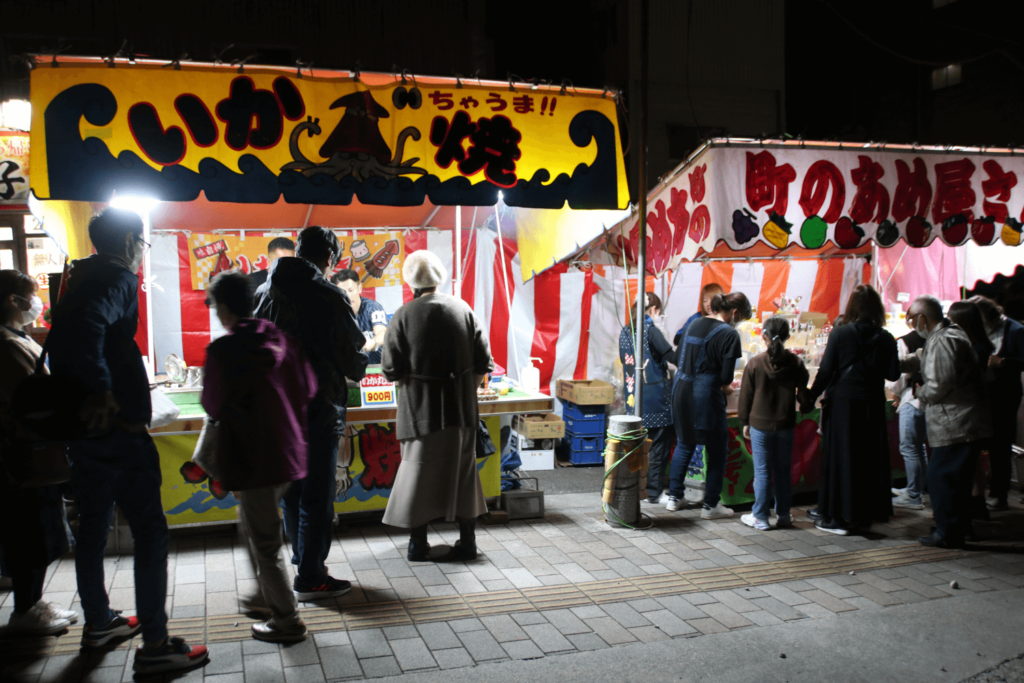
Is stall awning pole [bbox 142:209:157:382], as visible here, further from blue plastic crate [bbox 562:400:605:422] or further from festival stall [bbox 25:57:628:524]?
blue plastic crate [bbox 562:400:605:422]

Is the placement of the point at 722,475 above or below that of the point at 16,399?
below

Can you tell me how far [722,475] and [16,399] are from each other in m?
5.09

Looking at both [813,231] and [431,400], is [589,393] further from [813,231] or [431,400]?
[431,400]

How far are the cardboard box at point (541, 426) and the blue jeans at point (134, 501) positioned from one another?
16.9ft

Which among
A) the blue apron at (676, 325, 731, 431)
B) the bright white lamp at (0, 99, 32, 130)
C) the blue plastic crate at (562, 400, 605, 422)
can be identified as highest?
the bright white lamp at (0, 99, 32, 130)

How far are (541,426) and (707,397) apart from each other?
2.61m

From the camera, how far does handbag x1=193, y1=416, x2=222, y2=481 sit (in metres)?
3.26

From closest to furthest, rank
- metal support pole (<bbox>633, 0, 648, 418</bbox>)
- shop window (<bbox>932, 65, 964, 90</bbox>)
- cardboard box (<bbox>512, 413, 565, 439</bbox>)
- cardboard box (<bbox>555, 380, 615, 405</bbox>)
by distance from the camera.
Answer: metal support pole (<bbox>633, 0, 648, 418</bbox>), cardboard box (<bbox>512, 413, 565, 439</bbox>), cardboard box (<bbox>555, 380, 615, 405</bbox>), shop window (<bbox>932, 65, 964, 90</bbox>)

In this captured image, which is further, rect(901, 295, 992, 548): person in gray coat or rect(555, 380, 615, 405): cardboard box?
rect(555, 380, 615, 405): cardboard box

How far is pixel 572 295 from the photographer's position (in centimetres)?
916

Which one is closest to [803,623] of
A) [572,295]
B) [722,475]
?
[722,475]

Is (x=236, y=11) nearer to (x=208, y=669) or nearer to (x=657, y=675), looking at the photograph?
(x=208, y=669)

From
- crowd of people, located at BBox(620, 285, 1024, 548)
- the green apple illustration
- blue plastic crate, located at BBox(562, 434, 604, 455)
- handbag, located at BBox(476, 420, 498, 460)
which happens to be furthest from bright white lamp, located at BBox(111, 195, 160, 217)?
A: the green apple illustration

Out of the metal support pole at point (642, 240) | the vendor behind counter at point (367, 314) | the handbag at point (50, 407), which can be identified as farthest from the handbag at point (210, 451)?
the metal support pole at point (642, 240)
